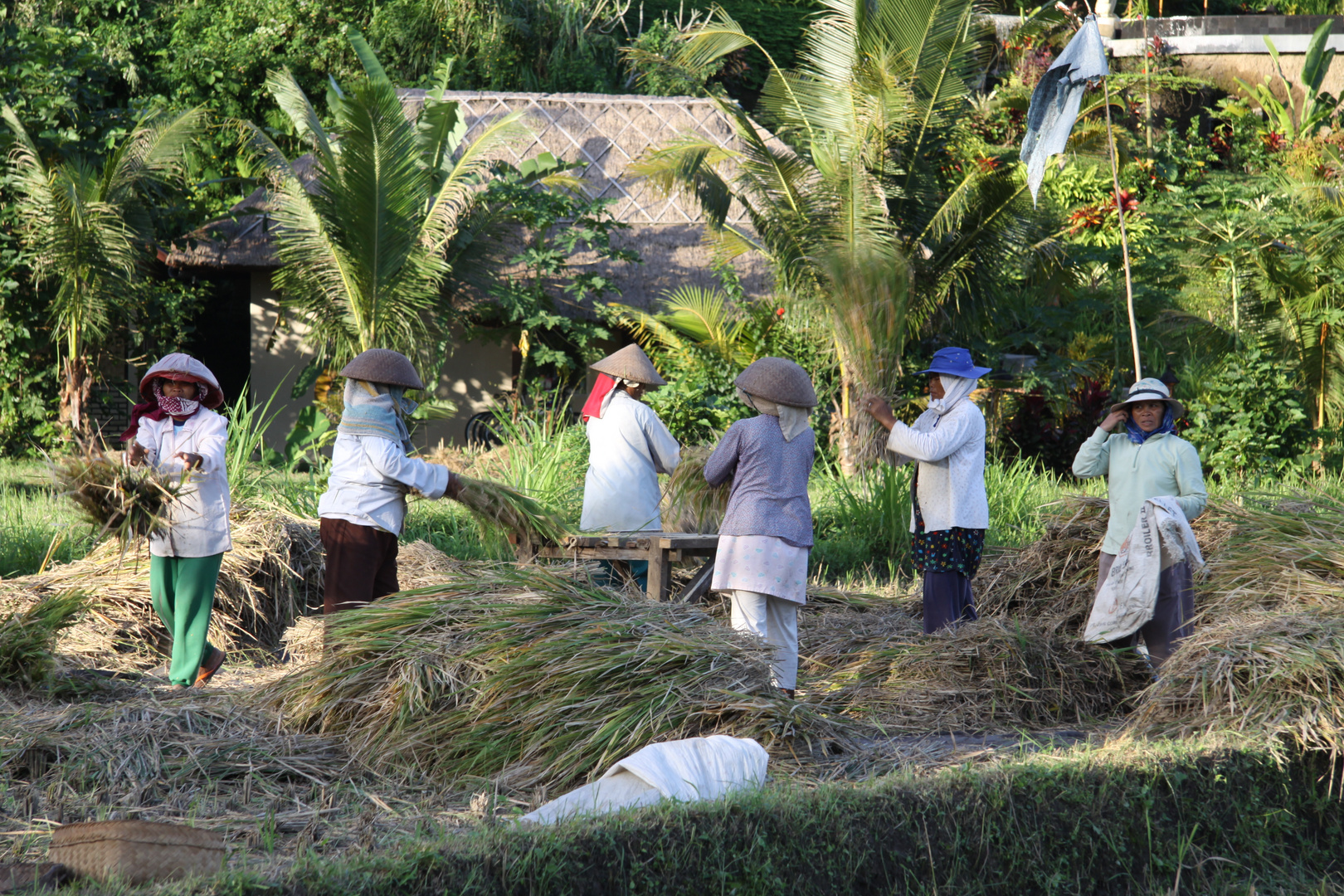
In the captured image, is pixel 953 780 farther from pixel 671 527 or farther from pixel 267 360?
pixel 267 360

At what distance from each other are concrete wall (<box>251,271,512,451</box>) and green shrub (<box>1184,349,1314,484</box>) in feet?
24.7

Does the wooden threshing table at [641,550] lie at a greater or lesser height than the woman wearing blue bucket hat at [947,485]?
lesser

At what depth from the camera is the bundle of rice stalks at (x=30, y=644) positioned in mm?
5242

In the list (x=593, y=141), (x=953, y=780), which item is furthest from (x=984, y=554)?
(x=593, y=141)

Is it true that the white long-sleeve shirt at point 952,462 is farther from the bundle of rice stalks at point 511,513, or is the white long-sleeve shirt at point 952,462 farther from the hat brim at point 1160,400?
the bundle of rice stalks at point 511,513

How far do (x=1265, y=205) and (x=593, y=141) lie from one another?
8.15 metres

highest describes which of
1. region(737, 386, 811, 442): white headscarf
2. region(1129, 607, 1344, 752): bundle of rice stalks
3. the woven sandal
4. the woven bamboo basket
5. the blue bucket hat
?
the blue bucket hat

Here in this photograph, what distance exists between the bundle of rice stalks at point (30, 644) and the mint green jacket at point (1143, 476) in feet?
15.2

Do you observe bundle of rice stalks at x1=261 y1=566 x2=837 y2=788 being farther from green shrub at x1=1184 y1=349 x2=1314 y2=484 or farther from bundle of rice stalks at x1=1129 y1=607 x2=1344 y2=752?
green shrub at x1=1184 y1=349 x2=1314 y2=484

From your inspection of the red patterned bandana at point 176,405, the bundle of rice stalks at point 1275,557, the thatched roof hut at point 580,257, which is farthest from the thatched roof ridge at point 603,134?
the red patterned bandana at point 176,405

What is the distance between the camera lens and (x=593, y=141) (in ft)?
49.3

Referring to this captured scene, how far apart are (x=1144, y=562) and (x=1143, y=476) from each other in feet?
1.41

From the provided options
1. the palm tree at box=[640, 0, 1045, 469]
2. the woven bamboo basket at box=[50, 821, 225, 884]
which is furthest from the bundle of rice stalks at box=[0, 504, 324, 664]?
the palm tree at box=[640, 0, 1045, 469]

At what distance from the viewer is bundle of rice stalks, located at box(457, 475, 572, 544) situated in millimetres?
6148
